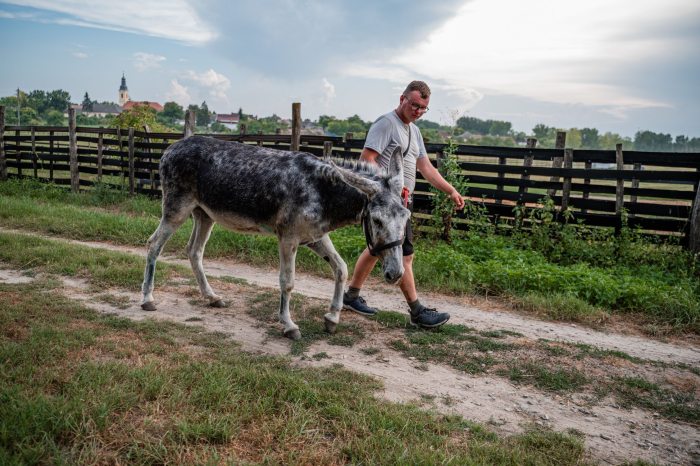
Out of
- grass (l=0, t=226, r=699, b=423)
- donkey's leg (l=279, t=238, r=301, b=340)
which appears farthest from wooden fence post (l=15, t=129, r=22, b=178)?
donkey's leg (l=279, t=238, r=301, b=340)

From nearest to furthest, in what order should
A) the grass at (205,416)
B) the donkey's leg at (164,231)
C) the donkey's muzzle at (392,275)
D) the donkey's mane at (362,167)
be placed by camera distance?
the grass at (205,416) < the donkey's muzzle at (392,275) < the donkey's mane at (362,167) < the donkey's leg at (164,231)

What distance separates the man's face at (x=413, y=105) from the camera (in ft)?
16.5

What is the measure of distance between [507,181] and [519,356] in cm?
615

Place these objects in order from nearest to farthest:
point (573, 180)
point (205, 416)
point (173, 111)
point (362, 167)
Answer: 1. point (205, 416)
2. point (362, 167)
3. point (573, 180)
4. point (173, 111)

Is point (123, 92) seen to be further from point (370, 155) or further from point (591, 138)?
point (370, 155)

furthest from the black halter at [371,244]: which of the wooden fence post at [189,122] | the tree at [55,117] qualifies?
the tree at [55,117]

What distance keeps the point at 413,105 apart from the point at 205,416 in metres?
3.51

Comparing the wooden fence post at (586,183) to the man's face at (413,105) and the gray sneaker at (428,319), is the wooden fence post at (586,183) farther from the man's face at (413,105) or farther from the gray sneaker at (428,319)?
the man's face at (413,105)

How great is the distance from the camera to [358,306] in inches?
232

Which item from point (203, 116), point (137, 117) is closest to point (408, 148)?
point (137, 117)

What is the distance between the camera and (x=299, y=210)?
4.92 m

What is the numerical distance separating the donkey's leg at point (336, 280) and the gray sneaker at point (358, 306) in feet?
2.18

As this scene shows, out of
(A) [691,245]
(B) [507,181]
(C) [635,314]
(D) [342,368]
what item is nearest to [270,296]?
(D) [342,368]

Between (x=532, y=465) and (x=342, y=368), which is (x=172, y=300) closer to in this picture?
(x=342, y=368)
